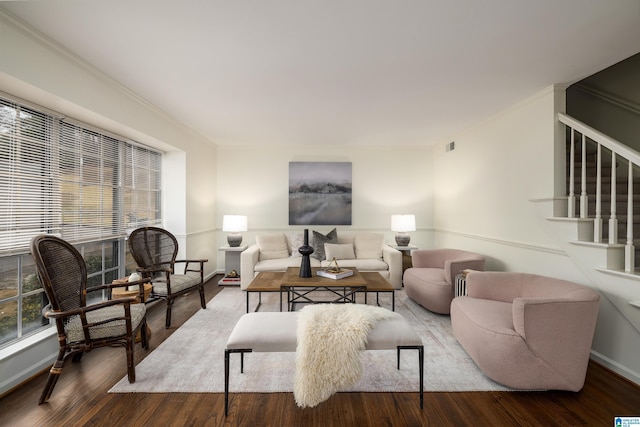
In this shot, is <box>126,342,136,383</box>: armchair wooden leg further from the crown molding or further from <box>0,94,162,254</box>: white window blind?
the crown molding

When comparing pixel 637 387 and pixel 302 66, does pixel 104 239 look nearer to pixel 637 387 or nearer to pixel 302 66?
pixel 302 66

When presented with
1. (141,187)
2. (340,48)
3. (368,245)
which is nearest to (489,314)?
(340,48)

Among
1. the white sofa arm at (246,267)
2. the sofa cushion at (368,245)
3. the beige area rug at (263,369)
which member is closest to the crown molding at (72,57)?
the white sofa arm at (246,267)

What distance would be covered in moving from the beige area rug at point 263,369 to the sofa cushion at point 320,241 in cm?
195

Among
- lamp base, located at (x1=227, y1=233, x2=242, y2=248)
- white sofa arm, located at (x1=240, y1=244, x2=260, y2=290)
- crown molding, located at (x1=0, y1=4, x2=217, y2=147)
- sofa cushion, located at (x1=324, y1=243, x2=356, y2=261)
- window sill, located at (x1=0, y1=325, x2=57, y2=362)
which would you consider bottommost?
window sill, located at (x1=0, y1=325, x2=57, y2=362)

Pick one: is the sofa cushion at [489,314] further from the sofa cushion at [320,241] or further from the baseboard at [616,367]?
the sofa cushion at [320,241]

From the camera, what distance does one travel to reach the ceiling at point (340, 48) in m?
1.80

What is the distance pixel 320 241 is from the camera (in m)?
4.88

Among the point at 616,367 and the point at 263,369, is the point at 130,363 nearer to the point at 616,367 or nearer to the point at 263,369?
the point at 263,369

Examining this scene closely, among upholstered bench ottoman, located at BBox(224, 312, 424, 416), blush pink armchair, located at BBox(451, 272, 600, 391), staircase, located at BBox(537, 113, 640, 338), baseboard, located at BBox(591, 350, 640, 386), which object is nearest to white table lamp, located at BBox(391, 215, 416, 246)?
staircase, located at BBox(537, 113, 640, 338)

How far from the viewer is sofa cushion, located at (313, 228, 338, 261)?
4742mm

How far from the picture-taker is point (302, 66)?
2.51 meters

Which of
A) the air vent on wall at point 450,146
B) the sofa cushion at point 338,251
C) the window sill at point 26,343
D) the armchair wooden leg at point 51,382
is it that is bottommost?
the armchair wooden leg at point 51,382

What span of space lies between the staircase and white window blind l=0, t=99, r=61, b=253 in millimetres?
4646
